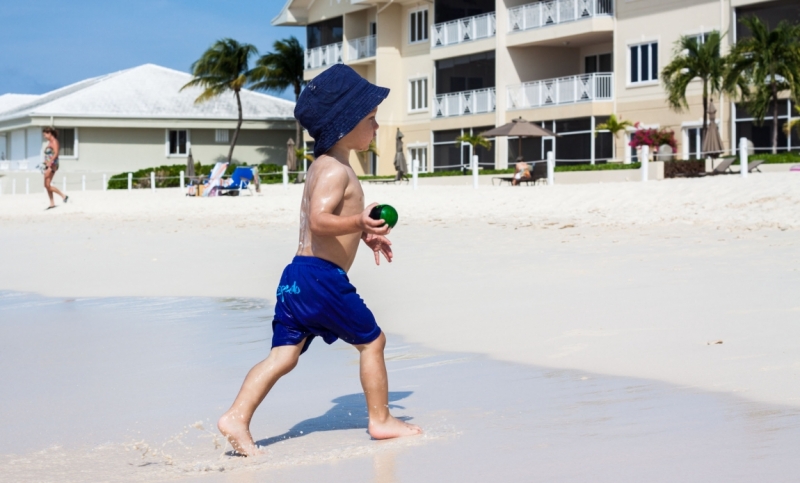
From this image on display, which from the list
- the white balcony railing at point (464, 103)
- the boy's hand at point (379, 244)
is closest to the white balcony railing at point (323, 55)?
the white balcony railing at point (464, 103)

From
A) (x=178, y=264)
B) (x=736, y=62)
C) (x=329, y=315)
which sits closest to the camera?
(x=329, y=315)

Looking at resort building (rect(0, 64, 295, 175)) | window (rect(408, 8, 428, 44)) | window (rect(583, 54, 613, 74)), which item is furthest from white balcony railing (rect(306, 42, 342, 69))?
window (rect(583, 54, 613, 74))

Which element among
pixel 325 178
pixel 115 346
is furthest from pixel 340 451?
pixel 115 346

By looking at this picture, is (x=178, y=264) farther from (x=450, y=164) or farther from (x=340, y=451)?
(x=450, y=164)

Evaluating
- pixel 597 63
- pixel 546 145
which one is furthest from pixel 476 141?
pixel 597 63

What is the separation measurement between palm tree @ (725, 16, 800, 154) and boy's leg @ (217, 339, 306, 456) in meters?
21.7

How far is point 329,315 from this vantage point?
154 inches

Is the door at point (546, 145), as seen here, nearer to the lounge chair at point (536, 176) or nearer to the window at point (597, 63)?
the window at point (597, 63)

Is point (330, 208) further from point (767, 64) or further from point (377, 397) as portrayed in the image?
point (767, 64)

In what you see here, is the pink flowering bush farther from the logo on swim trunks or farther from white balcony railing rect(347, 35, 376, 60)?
the logo on swim trunks

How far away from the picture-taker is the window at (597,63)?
1300 inches

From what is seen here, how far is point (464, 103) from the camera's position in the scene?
121 ft

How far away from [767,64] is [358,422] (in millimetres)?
21451

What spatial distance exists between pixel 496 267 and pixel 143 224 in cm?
1121
